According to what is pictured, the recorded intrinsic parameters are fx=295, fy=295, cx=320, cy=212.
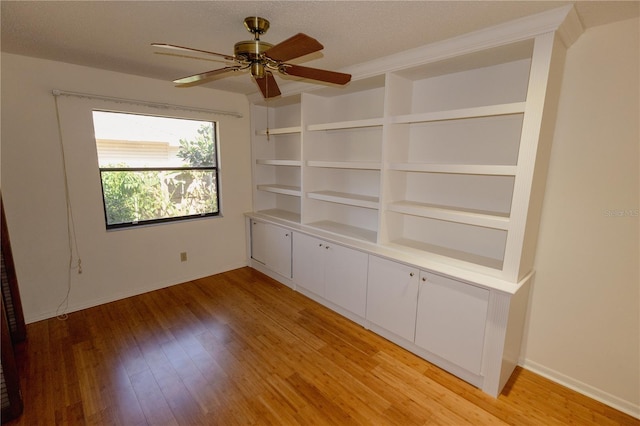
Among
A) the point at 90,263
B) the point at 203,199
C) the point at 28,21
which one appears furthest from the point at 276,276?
the point at 28,21

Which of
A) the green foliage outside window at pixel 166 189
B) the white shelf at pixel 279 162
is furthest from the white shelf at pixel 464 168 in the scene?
the green foliage outside window at pixel 166 189

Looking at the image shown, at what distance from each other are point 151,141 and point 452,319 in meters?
3.52

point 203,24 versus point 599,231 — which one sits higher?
point 203,24

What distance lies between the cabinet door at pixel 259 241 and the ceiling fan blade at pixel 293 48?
102 inches

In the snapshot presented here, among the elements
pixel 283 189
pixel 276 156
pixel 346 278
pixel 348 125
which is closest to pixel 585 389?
pixel 346 278

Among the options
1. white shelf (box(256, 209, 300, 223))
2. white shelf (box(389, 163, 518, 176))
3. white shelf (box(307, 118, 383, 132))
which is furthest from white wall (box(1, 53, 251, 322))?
white shelf (box(389, 163, 518, 176))

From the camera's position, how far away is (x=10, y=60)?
2504 mm

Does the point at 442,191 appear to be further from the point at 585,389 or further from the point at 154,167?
the point at 154,167

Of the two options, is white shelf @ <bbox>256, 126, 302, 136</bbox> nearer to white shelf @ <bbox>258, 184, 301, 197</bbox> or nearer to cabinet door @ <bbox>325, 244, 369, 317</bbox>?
white shelf @ <bbox>258, 184, 301, 197</bbox>

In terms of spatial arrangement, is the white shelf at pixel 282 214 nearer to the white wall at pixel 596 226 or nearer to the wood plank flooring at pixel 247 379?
the wood plank flooring at pixel 247 379

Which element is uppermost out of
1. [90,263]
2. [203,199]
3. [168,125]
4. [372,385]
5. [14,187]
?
[168,125]

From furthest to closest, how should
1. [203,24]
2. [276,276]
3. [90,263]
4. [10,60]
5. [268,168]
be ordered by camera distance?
[268,168] → [276,276] → [90,263] → [10,60] → [203,24]

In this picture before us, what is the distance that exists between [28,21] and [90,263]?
2.20 m

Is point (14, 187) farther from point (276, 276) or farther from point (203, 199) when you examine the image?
point (276, 276)
